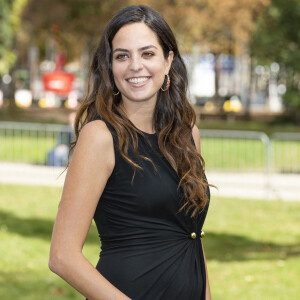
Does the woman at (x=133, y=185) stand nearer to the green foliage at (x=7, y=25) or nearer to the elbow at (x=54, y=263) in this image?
the elbow at (x=54, y=263)

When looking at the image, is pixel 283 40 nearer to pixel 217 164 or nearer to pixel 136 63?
pixel 217 164

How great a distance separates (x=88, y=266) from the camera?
229cm

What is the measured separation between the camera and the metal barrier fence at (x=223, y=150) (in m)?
15.6

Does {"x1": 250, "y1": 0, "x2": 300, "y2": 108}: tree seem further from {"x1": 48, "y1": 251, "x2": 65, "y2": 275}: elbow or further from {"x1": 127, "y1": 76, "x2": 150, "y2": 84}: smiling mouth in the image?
{"x1": 48, "y1": 251, "x2": 65, "y2": 275}: elbow

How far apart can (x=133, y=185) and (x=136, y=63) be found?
446 millimetres

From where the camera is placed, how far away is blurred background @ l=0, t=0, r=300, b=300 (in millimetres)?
8102

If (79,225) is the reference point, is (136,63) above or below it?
above

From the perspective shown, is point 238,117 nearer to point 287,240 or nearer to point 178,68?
point 287,240

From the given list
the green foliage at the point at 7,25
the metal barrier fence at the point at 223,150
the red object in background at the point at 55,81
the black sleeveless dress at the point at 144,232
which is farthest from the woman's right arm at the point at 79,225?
the green foliage at the point at 7,25

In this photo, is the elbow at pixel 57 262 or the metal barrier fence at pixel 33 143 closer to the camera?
the elbow at pixel 57 262

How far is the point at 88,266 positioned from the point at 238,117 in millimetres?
36522

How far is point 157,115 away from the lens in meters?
2.72

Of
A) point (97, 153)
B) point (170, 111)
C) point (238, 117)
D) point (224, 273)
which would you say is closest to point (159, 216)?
point (97, 153)

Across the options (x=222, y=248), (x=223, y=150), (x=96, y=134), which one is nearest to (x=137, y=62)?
(x=96, y=134)
